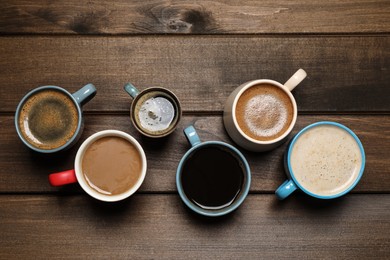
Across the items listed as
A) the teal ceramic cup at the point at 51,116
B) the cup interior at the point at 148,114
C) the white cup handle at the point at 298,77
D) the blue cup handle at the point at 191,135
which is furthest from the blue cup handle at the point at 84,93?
the white cup handle at the point at 298,77

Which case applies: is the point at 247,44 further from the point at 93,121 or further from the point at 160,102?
the point at 93,121

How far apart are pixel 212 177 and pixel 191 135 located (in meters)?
0.12

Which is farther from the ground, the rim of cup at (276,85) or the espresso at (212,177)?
the rim of cup at (276,85)

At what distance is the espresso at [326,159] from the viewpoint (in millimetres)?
1138

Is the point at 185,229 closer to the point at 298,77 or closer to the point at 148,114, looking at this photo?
the point at 148,114

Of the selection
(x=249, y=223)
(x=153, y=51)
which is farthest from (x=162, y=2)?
(x=249, y=223)

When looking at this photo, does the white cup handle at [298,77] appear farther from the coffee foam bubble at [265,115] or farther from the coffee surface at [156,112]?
the coffee surface at [156,112]

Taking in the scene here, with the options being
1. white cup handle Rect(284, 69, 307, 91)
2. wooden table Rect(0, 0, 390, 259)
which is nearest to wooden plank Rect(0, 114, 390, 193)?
wooden table Rect(0, 0, 390, 259)

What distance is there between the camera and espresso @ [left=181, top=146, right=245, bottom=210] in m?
1.12

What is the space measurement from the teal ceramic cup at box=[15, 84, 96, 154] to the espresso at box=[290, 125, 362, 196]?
517 millimetres

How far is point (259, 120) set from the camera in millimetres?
1137

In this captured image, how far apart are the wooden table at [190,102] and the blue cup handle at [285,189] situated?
57mm

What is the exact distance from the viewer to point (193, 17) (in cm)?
118

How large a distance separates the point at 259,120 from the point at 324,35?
281 mm
